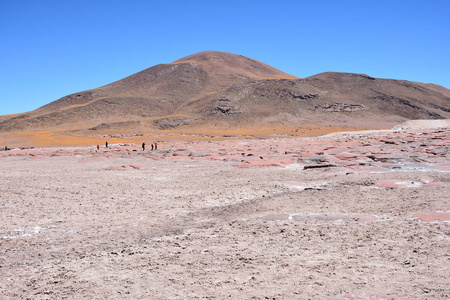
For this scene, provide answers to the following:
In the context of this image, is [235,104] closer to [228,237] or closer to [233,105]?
[233,105]

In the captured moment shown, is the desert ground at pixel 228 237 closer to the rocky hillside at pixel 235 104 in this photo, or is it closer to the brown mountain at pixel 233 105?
the brown mountain at pixel 233 105

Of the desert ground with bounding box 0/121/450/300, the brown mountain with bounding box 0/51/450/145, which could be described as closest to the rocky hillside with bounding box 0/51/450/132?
the brown mountain with bounding box 0/51/450/145

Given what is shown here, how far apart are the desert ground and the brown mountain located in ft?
187

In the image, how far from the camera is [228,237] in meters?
7.30

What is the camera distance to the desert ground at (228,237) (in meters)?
5.08

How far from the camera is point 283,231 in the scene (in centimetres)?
759

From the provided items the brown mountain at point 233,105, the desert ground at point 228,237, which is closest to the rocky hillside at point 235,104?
the brown mountain at point 233,105

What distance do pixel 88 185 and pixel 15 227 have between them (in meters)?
5.04

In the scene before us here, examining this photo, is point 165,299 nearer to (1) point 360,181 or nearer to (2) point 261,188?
(2) point 261,188

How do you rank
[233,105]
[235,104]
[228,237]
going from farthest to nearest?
[235,104], [233,105], [228,237]

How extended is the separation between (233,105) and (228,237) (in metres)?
83.8

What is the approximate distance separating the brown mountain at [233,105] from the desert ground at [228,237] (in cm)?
5709

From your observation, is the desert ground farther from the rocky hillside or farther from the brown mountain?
the rocky hillside

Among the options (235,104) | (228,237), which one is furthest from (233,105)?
(228,237)
